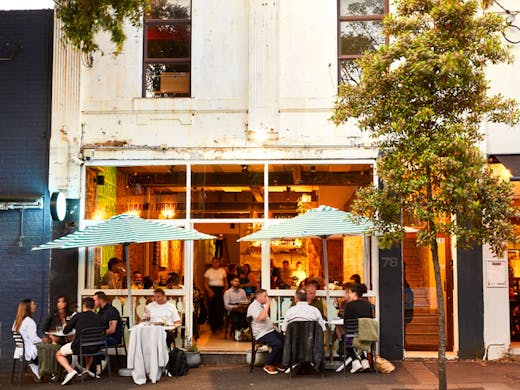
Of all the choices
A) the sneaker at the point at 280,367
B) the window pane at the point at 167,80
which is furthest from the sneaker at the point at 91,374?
the window pane at the point at 167,80

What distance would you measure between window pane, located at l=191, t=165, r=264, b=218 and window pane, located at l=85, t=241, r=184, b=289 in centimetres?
97

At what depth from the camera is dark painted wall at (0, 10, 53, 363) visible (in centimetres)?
1305

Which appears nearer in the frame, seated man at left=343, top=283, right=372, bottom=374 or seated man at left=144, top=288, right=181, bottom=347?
seated man at left=343, top=283, right=372, bottom=374

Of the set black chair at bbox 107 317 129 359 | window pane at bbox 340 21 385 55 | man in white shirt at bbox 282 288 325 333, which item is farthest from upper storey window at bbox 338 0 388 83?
black chair at bbox 107 317 129 359

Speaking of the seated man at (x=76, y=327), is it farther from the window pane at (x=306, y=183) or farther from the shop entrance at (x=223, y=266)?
the window pane at (x=306, y=183)

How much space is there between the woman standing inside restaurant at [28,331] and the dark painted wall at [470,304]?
7.32 m

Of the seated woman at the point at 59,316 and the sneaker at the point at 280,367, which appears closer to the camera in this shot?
the sneaker at the point at 280,367

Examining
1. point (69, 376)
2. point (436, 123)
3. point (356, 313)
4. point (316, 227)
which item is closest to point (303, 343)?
point (356, 313)

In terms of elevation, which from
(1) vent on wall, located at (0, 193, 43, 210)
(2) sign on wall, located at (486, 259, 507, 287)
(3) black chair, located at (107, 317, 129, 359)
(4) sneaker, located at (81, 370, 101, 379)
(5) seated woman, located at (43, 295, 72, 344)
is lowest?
(4) sneaker, located at (81, 370, 101, 379)

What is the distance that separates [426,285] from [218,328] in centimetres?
462

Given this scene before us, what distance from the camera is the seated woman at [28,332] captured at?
456 inches

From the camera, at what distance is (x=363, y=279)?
1308 cm

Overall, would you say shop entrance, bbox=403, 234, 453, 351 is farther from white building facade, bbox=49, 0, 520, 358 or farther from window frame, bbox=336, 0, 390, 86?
window frame, bbox=336, 0, 390, 86

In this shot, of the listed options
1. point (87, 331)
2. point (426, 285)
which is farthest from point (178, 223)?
point (426, 285)
